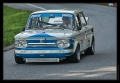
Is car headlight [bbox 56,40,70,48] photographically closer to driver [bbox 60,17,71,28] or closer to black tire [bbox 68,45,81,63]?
black tire [bbox 68,45,81,63]

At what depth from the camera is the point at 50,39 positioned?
15.2 m

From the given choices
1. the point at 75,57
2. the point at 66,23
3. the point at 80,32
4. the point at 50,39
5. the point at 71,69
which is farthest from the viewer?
the point at 80,32

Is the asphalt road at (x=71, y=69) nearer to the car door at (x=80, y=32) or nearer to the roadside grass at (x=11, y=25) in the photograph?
the car door at (x=80, y=32)

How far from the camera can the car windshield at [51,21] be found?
16.2 metres

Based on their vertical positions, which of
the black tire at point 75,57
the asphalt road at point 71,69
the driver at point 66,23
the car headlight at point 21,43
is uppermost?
the driver at point 66,23

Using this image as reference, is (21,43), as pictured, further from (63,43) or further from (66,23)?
(66,23)

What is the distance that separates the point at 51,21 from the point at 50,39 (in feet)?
4.23

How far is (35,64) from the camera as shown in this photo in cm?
1587

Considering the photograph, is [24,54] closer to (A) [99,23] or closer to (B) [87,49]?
(B) [87,49]

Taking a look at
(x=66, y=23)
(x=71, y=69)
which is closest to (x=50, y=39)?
(x=71, y=69)

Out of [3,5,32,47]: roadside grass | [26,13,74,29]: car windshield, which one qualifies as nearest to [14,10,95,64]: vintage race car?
[26,13,74,29]: car windshield

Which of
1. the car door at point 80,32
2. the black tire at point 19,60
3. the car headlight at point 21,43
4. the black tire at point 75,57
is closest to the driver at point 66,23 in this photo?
the car door at point 80,32

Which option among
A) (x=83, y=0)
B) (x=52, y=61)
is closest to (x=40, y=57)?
(x=52, y=61)

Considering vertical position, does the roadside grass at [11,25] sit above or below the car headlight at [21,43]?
below
